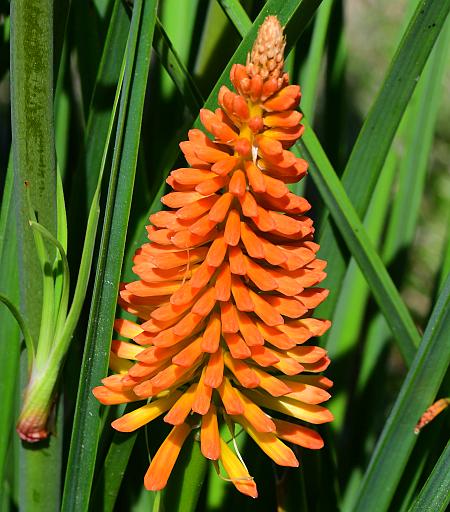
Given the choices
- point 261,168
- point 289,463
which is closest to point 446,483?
point 289,463

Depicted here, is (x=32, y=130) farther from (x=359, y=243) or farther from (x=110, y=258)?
(x=359, y=243)

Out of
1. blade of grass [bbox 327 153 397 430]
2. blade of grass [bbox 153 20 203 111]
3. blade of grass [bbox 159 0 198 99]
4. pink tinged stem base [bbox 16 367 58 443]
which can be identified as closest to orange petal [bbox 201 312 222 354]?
pink tinged stem base [bbox 16 367 58 443]

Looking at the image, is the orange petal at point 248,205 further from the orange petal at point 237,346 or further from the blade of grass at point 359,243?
the blade of grass at point 359,243

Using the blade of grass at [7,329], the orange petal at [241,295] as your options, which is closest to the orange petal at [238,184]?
the orange petal at [241,295]

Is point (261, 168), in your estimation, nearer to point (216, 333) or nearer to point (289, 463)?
point (216, 333)

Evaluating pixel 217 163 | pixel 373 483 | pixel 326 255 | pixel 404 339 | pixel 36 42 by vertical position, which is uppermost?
pixel 36 42

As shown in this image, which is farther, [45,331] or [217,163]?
[45,331]
